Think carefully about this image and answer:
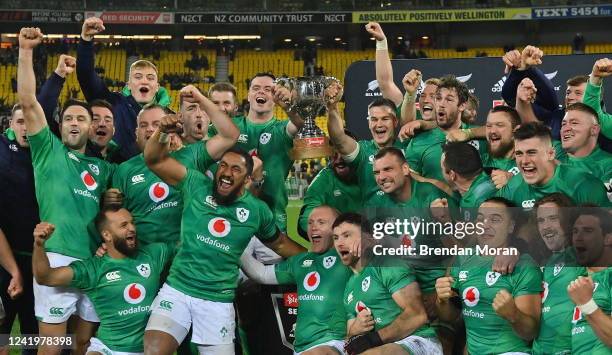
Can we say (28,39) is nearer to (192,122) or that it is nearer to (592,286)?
(192,122)

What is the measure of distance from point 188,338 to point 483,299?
221 cm

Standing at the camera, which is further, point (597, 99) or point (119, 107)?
point (119, 107)

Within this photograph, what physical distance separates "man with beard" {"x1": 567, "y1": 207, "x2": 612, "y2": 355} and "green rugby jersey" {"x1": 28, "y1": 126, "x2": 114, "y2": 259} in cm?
330

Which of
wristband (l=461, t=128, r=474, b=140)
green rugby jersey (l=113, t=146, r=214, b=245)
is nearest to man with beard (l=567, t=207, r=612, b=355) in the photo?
wristband (l=461, t=128, r=474, b=140)

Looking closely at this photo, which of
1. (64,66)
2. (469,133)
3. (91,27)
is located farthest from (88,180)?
(469,133)

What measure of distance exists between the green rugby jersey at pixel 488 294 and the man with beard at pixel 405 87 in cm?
187

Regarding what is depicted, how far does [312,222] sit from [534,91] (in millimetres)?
1945

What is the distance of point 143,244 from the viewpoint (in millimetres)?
6211

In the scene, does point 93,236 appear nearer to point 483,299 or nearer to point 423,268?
point 423,268

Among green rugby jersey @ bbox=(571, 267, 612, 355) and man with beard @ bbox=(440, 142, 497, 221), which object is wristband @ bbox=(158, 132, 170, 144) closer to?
man with beard @ bbox=(440, 142, 497, 221)

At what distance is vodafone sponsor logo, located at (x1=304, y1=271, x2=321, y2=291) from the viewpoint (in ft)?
19.1

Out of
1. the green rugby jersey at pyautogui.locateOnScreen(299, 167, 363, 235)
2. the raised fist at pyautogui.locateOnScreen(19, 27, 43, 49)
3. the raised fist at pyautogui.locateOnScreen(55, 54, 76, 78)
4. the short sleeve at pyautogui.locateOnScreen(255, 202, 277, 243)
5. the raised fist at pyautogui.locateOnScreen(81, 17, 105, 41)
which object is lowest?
the short sleeve at pyautogui.locateOnScreen(255, 202, 277, 243)

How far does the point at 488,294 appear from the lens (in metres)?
5.20

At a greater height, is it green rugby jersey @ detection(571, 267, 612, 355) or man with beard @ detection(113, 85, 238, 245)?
man with beard @ detection(113, 85, 238, 245)
